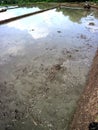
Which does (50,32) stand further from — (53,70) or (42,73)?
(42,73)

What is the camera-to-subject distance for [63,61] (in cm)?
1138

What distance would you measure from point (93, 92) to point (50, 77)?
2.90m

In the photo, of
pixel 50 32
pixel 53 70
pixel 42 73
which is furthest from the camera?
pixel 50 32

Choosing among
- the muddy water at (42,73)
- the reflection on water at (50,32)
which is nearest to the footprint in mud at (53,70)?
the muddy water at (42,73)

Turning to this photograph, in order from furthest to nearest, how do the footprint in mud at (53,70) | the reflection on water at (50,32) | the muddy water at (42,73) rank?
the reflection on water at (50,32)
the footprint in mud at (53,70)
the muddy water at (42,73)

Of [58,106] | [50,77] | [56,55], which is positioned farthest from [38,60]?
[58,106]

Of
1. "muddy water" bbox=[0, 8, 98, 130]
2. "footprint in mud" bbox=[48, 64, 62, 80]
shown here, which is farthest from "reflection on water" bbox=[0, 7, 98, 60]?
"footprint in mud" bbox=[48, 64, 62, 80]

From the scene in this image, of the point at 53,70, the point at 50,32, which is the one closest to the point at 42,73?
the point at 53,70

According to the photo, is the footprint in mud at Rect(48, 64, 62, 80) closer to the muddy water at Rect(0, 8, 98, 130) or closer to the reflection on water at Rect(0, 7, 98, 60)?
the muddy water at Rect(0, 8, 98, 130)

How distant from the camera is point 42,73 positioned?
9969 millimetres

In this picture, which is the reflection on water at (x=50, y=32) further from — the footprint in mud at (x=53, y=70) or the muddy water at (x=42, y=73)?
the footprint in mud at (x=53, y=70)

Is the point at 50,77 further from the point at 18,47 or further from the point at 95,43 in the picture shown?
the point at 95,43

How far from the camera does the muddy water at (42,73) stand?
689 cm

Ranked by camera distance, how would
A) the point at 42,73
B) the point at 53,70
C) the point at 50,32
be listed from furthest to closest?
the point at 50,32
the point at 53,70
the point at 42,73
